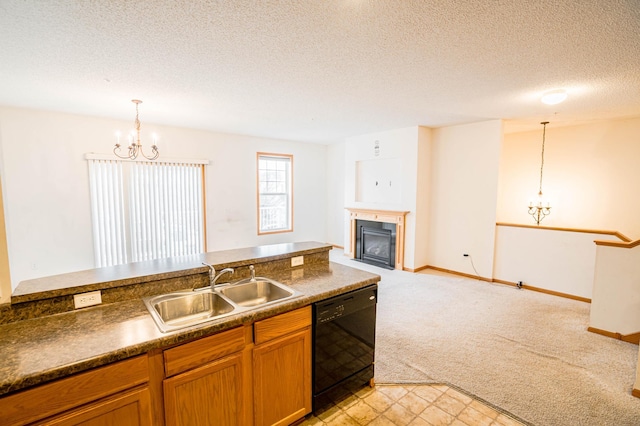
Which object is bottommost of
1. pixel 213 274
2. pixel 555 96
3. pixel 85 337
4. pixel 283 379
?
pixel 283 379


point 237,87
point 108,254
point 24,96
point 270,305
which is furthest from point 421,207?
point 24,96

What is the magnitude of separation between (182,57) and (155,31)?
1.32 feet

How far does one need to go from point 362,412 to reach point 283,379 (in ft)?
2.27

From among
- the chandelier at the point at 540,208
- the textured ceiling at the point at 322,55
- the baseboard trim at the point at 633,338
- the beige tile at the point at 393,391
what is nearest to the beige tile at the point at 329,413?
the beige tile at the point at 393,391

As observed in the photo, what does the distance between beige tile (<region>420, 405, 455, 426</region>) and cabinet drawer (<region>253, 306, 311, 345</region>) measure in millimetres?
1065

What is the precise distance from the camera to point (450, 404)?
81.7 inches

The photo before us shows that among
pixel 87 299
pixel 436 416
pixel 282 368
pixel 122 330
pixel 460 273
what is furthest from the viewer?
pixel 460 273

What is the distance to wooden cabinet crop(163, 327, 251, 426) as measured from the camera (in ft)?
4.48

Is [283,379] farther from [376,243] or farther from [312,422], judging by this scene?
[376,243]

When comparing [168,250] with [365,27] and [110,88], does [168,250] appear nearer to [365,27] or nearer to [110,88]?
[110,88]

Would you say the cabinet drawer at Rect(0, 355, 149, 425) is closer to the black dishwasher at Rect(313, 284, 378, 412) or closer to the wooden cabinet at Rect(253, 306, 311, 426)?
the wooden cabinet at Rect(253, 306, 311, 426)

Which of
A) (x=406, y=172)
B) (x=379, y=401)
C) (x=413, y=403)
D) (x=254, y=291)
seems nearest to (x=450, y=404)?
(x=413, y=403)

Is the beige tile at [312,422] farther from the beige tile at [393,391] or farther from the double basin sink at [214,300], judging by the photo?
the double basin sink at [214,300]

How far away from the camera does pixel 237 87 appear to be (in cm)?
308
